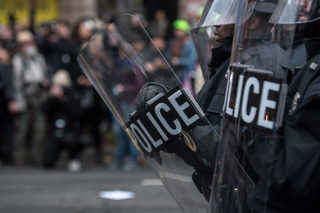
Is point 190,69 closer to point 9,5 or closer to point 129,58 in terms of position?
point 129,58

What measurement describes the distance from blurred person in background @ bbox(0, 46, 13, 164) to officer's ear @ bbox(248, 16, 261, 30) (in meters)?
5.89

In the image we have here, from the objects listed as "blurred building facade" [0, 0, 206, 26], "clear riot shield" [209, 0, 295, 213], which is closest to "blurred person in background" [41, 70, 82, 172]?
"clear riot shield" [209, 0, 295, 213]

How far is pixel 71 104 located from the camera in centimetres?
630

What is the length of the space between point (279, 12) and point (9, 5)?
39.1 ft

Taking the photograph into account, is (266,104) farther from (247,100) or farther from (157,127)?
(157,127)

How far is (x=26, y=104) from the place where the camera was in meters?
6.70

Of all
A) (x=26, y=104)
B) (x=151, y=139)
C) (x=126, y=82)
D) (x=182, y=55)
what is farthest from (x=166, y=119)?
(x=26, y=104)

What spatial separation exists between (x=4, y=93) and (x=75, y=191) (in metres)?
2.35

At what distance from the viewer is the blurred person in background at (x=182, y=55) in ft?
20.2

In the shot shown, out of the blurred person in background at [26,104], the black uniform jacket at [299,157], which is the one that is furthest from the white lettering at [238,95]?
the blurred person in background at [26,104]

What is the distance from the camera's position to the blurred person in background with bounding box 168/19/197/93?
20.2ft

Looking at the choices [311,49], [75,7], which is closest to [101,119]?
[311,49]

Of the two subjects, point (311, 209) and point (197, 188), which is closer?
point (311, 209)

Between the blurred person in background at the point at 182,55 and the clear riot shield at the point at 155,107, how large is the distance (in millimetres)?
4102
